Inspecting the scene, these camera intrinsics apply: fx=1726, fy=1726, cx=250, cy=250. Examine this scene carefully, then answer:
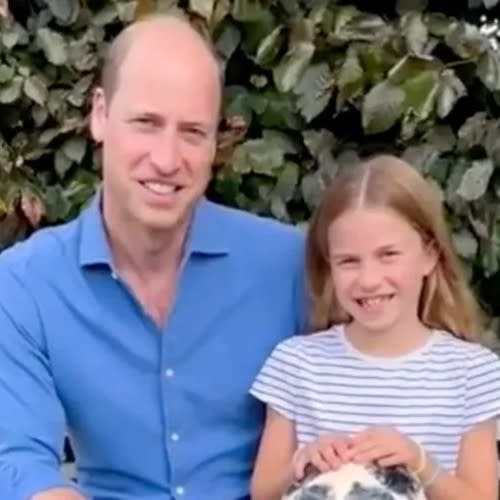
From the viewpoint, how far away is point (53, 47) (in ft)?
11.9

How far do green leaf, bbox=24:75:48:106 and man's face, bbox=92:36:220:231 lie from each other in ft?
2.83

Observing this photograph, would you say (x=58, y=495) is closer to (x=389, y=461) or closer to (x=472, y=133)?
(x=389, y=461)

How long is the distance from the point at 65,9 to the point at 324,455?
4.80 ft

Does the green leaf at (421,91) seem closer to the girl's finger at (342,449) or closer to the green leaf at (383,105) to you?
the green leaf at (383,105)

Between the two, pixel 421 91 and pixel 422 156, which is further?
pixel 422 156

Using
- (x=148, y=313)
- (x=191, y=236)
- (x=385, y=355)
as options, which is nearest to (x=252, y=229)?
(x=191, y=236)

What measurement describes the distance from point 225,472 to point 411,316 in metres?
0.42

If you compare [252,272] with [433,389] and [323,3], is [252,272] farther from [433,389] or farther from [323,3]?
[323,3]

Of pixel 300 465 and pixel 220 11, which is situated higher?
pixel 220 11

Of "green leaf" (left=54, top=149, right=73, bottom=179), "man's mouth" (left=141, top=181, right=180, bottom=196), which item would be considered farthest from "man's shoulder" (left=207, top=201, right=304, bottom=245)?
"green leaf" (left=54, top=149, right=73, bottom=179)

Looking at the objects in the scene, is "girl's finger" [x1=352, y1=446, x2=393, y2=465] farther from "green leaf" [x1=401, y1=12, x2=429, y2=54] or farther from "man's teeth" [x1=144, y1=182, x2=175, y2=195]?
"green leaf" [x1=401, y1=12, x2=429, y2=54]

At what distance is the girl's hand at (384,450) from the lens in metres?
2.54

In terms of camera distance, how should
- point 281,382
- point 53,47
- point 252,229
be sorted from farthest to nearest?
point 53,47 < point 252,229 < point 281,382

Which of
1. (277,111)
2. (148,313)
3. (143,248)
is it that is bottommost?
(148,313)
